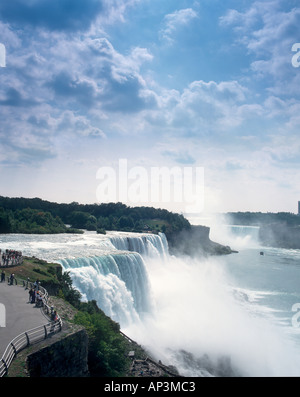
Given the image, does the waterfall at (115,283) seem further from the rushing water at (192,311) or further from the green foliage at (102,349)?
the green foliage at (102,349)

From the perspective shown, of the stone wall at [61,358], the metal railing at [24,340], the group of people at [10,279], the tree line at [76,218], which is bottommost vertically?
the stone wall at [61,358]

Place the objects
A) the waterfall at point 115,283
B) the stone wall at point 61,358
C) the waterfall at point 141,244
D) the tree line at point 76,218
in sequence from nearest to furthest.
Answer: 1. the stone wall at point 61,358
2. the waterfall at point 115,283
3. the waterfall at point 141,244
4. the tree line at point 76,218

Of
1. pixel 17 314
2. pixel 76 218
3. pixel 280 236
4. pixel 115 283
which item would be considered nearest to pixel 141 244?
pixel 115 283

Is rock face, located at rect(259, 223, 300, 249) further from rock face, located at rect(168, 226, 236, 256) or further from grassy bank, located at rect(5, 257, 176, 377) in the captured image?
grassy bank, located at rect(5, 257, 176, 377)

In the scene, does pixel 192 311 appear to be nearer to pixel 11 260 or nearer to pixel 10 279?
pixel 11 260

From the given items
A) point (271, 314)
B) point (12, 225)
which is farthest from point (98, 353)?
point (12, 225)

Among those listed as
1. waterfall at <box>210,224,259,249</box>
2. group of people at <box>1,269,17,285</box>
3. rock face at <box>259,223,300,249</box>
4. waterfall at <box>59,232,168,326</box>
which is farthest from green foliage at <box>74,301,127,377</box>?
rock face at <box>259,223,300,249</box>

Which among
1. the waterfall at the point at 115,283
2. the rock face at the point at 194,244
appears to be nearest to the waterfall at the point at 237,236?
the rock face at the point at 194,244
